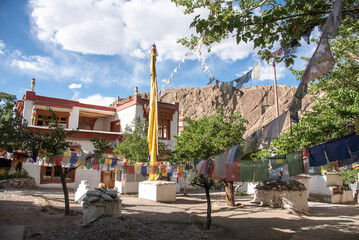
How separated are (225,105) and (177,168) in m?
64.6

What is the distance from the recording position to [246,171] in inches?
338

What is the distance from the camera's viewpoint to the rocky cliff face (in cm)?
6831

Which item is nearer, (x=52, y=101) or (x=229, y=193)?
(x=229, y=193)

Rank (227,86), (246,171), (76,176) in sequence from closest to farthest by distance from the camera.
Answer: (227,86), (246,171), (76,176)

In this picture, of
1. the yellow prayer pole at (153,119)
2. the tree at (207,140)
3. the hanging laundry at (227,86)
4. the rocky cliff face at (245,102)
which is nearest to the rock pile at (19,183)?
the yellow prayer pole at (153,119)

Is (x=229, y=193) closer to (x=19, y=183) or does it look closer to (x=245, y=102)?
(x=19, y=183)

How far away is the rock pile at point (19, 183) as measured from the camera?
18.7m

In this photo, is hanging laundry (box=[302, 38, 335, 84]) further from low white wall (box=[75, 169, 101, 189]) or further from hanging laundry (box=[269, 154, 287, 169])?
low white wall (box=[75, 169, 101, 189])

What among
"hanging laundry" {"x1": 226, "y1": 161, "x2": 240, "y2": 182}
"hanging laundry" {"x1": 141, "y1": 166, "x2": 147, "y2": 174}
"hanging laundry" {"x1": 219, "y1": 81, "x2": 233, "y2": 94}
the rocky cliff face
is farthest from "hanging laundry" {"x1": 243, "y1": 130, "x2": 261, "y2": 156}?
the rocky cliff face

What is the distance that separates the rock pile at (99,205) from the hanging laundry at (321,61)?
7610 millimetres

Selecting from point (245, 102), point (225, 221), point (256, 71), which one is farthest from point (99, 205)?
point (245, 102)

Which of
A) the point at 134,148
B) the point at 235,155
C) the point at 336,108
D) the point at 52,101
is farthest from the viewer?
the point at 52,101

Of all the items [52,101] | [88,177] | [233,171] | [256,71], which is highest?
[52,101]

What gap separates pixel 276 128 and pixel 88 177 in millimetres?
19189
